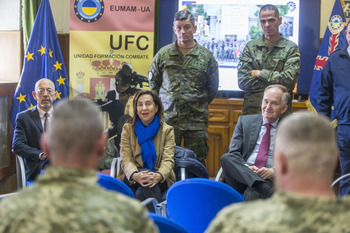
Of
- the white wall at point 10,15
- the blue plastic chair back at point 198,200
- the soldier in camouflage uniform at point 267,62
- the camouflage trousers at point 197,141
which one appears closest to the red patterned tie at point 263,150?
the soldier in camouflage uniform at point 267,62

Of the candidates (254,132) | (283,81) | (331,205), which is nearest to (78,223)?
(331,205)

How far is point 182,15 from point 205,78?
587 mm

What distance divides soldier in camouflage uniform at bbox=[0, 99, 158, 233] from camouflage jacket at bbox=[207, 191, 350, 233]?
255 millimetres

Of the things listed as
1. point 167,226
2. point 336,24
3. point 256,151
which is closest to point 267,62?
point 256,151

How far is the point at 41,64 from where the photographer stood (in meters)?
4.82

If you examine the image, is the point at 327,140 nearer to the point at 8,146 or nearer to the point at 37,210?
the point at 37,210

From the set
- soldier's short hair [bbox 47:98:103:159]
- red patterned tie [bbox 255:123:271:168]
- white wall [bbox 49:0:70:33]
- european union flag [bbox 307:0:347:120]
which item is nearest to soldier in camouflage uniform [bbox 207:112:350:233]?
soldier's short hair [bbox 47:98:103:159]

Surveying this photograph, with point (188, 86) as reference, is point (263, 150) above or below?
below

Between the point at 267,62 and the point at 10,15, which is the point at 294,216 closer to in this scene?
the point at 267,62

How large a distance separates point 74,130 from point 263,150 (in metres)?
2.37

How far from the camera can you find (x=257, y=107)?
13.9 ft

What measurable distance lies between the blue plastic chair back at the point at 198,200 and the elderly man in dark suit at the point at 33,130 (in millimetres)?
1626

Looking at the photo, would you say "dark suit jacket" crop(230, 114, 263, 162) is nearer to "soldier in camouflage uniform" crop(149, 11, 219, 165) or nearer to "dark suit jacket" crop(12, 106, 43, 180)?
"soldier in camouflage uniform" crop(149, 11, 219, 165)

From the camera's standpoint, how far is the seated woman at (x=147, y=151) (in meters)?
3.35
